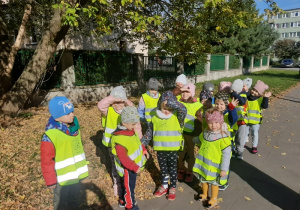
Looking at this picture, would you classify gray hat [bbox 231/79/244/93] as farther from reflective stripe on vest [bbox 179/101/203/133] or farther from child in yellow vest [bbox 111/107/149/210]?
child in yellow vest [bbox 111/107/149/210]

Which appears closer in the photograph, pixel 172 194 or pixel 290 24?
pixel 172 194

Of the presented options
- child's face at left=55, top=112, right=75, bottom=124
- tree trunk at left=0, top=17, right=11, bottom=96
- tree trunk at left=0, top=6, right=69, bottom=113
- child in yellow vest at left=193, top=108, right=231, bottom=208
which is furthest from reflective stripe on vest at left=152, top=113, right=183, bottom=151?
tree trunk at left=0, top=17, right=11, bottom=96

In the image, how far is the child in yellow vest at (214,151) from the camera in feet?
9.69

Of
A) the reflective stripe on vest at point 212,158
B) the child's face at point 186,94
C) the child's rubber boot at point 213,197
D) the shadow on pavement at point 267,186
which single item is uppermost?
the child's face at point 186,94

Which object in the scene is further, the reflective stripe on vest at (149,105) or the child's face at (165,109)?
the reflective stripe on vest at (149,105)

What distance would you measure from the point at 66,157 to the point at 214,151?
1880 mm

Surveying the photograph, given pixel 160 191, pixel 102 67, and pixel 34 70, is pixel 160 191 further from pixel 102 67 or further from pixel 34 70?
pixel 102 67

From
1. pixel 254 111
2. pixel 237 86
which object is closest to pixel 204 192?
pixel 237 86

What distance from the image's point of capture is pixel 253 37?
25.1 metres

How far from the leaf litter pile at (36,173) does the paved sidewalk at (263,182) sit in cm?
46

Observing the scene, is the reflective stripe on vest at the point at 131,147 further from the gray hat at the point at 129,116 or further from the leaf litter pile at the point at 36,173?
the leaf litter pile at the point at 36,173

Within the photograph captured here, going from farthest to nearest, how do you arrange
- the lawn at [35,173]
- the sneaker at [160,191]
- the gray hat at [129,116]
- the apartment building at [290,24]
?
the apartment building at [290,24]
the sneaker at [160,191]
the lawn at [35,173]
the gray hat at [129,116]

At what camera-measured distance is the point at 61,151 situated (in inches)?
95.0

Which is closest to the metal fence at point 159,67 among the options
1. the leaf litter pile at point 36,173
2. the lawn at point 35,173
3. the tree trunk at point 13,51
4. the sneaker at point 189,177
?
the tree trunk at point 13,51
